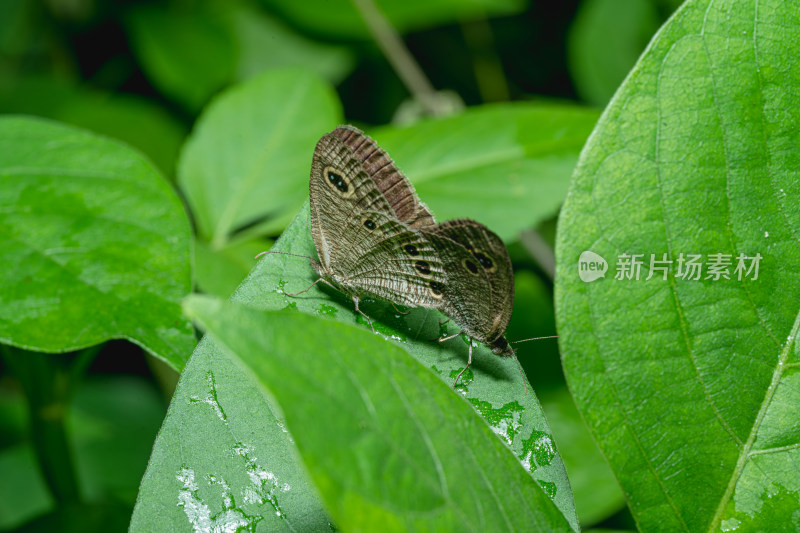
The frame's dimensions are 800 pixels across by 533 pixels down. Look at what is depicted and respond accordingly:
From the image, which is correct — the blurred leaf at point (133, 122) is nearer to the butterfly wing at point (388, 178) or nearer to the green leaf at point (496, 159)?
the green leaf at point (496, 159)

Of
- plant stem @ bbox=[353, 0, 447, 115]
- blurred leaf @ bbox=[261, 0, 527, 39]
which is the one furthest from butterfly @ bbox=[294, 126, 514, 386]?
blurred leaf @ bbox=[261, 0, 527, 39]

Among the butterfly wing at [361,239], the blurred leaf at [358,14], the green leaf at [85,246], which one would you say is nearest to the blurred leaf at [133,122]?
the blurred leaf at [358,14]

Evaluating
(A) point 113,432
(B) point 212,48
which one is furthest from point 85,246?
(B) point 212,48

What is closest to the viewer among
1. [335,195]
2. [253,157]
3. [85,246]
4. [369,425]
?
[369,425]

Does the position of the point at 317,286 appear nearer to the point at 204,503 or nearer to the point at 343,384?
the point at 204,503

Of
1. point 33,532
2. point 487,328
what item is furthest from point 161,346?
point 33,532

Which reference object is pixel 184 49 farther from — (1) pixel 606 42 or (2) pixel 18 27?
(1) pixel 606 42
